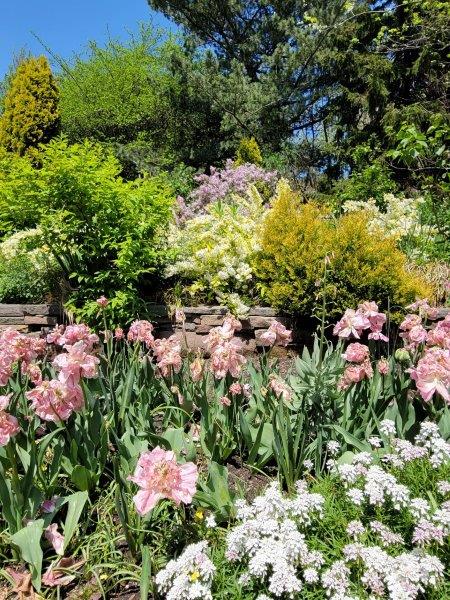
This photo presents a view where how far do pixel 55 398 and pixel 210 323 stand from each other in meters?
2.71

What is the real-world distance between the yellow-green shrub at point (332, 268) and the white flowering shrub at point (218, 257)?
241 millimetres

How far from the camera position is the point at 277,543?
133 cm

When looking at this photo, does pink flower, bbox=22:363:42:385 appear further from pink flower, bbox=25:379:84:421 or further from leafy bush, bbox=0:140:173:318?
leafy bush, bbox=0:140:173:318

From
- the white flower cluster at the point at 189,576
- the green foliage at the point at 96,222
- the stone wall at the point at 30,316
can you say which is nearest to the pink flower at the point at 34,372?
the white flower cluster at the point at 189,576

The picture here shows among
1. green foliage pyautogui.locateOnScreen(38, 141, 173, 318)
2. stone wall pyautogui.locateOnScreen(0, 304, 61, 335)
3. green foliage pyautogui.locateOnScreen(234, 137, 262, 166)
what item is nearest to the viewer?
green foliage pyautogui.locateOnScreen(38, 141, 173, 318)

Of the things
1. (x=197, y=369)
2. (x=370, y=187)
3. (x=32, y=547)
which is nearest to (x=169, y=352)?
(x=197, y=369)

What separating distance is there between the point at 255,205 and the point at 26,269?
8.16 ft

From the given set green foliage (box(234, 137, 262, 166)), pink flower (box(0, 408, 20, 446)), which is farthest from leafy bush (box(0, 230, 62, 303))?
green foliage (box(234, 137, 262, 166))

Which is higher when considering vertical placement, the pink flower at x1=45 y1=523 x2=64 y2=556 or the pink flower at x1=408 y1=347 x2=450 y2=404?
the pink flower at x1=408 y1=347 x2=450 y2=404

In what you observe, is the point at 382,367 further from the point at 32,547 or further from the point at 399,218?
the point at 399,218

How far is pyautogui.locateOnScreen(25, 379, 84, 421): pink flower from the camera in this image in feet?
5.46

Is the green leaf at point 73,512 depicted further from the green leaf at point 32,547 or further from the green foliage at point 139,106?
the green foliage at point 139,106

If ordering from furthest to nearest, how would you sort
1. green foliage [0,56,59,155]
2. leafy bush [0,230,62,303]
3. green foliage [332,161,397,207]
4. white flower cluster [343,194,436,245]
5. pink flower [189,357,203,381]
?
green foliage [0,56,59,155]
green foliage [332,161,397,207]
white flower cluster [343,194,436,245]
leafy bush [0,230,62,303]
pink flower [189,357,203,381]

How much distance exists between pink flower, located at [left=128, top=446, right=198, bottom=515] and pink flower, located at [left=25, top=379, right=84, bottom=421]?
51 centimetres
